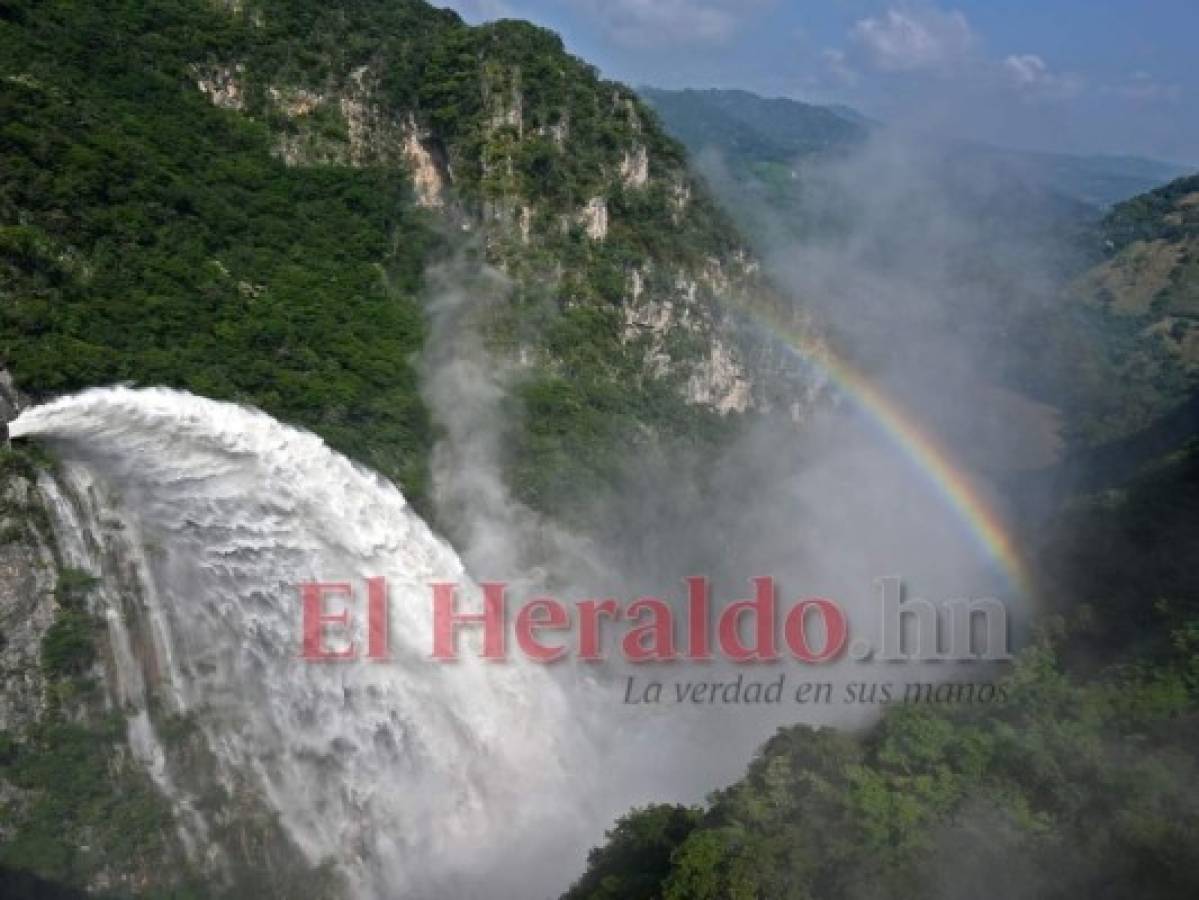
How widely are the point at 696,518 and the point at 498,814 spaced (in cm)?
1970

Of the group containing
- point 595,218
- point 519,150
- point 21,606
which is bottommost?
point 21,606

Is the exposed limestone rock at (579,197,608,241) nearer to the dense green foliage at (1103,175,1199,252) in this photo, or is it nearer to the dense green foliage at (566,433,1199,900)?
the dense green foliage at (566,433,1199,900)

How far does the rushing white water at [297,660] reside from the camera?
23.6 metres

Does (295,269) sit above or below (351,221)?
below

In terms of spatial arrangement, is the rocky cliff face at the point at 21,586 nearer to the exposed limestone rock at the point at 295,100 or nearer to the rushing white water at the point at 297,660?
the rushing white water at the point at 297,660

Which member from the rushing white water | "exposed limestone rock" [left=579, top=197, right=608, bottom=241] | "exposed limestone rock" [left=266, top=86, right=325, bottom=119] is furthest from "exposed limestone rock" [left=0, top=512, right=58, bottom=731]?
"exposed limestone rock" [left=579, top=197, right=608, bottom=241]

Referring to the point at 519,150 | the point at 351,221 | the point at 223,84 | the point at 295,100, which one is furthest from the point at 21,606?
the point at 519,150

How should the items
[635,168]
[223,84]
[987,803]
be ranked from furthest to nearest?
[635,168] → [223,84] → [987,803]

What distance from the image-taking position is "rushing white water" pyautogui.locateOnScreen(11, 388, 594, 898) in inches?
931

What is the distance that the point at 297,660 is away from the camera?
26531 millimetres

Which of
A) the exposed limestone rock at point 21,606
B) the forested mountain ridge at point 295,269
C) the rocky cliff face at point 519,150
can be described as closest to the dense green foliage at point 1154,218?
the forested mountain ridge at point 295,269

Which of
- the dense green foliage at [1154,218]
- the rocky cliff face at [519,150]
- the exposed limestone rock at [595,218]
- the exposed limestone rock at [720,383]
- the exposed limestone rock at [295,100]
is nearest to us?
the exposed limestone rock at [295,100]

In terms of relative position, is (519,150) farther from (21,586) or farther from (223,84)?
(21,586)

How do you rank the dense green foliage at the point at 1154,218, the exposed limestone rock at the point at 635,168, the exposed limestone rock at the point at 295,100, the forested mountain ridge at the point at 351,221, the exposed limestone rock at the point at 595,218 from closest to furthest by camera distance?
the forested mountain ridge at the point at 351,221 → the exposed limestone rock at the point at 295,100 → the exposed limestone rock at the point at 595,218 → the exposed limestone rock at the point at 635,168 → the dense green foliage at the point at 1154,218
